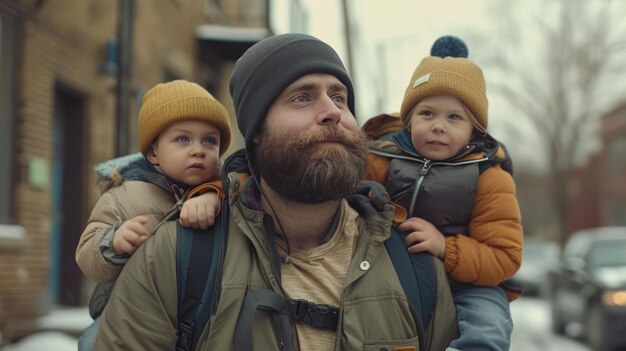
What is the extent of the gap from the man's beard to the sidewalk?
5294 mm

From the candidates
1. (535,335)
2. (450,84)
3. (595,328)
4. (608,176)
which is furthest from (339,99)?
(608,176)

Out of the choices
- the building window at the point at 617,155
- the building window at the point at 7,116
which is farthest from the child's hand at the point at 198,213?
the building window at the point at 617,155

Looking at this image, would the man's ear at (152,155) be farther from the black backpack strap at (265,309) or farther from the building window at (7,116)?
the building window at (7,116)

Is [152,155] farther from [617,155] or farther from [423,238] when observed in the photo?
[617,155]

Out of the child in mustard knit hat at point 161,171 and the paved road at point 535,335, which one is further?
the paved road at point 535,335

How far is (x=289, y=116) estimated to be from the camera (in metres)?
2.63

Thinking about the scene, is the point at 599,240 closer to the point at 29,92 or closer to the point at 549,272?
the point at 549,272

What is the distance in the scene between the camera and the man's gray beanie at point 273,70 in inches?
105

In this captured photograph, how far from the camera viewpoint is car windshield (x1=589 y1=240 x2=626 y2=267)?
12.1 m

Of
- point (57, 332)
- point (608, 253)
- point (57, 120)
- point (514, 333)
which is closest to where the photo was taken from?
point (57, 332)

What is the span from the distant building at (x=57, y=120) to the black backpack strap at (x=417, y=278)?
14.9ft

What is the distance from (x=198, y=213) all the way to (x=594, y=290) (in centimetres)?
985

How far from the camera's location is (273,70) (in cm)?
269

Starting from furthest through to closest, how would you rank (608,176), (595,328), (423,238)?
(608,176)
(595,328)
(423,238)
